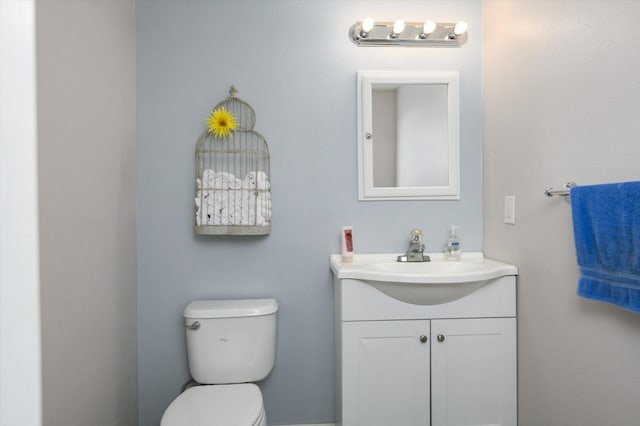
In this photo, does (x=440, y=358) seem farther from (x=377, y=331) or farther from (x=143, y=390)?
(x=143, y=390)

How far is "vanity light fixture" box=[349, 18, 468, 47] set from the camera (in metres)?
1.79

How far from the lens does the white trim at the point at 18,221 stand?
38.0 inches

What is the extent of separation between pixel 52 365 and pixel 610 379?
1.63m

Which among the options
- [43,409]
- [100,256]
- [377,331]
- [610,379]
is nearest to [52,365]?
[43,409]

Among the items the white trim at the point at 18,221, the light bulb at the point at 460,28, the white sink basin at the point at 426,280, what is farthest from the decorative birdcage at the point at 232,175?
the light bulb at the point at 460,28

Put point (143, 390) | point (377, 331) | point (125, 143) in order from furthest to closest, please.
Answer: point (143, 390), point (125, 143), point (377, 331)

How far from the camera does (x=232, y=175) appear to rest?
1.74 meters

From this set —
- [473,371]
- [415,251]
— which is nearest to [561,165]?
[415,251]

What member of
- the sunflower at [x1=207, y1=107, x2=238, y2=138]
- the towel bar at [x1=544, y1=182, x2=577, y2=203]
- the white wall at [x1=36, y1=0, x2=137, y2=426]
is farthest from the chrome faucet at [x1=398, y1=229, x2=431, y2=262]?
the white wall at [x1=36, y1=0, x2=137, y2=426]

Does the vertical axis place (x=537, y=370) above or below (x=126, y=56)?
below

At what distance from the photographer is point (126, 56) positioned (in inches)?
65.2

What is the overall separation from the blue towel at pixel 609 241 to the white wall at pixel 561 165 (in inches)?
3.1

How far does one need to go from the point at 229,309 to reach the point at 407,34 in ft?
4.92

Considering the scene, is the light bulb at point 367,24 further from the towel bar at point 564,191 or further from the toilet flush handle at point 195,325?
the toilet flush handle at point 195,325
